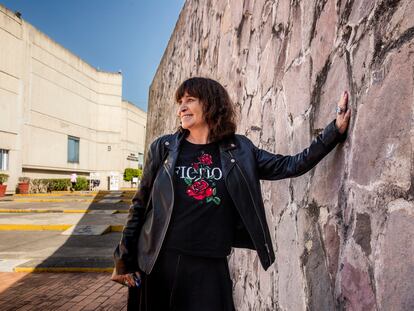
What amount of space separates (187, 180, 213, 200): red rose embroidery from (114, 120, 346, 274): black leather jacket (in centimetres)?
10

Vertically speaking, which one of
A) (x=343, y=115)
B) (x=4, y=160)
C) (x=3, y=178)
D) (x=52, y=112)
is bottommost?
(x=3, y=178)

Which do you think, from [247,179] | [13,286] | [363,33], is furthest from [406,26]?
[13,286]

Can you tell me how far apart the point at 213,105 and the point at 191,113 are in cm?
14

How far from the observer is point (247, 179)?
1988 millimetres

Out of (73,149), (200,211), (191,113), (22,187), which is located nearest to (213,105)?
Result: (191,113)

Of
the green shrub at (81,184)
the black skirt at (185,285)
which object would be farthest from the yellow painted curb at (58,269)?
the green shrub at (81,184)

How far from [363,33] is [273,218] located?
5.29 feet

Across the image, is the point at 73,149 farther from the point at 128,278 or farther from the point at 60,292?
the point at 128,278

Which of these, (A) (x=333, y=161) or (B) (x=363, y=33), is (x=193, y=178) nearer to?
(A) (x=333, y=161)

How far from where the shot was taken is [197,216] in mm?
1934

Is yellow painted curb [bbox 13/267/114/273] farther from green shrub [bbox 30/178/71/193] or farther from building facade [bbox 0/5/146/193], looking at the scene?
green shrub [bbox 30/178/71/193]

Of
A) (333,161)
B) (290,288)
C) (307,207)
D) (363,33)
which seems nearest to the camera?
(363,33)

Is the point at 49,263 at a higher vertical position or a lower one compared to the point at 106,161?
lower

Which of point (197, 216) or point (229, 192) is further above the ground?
point (229, 192)
